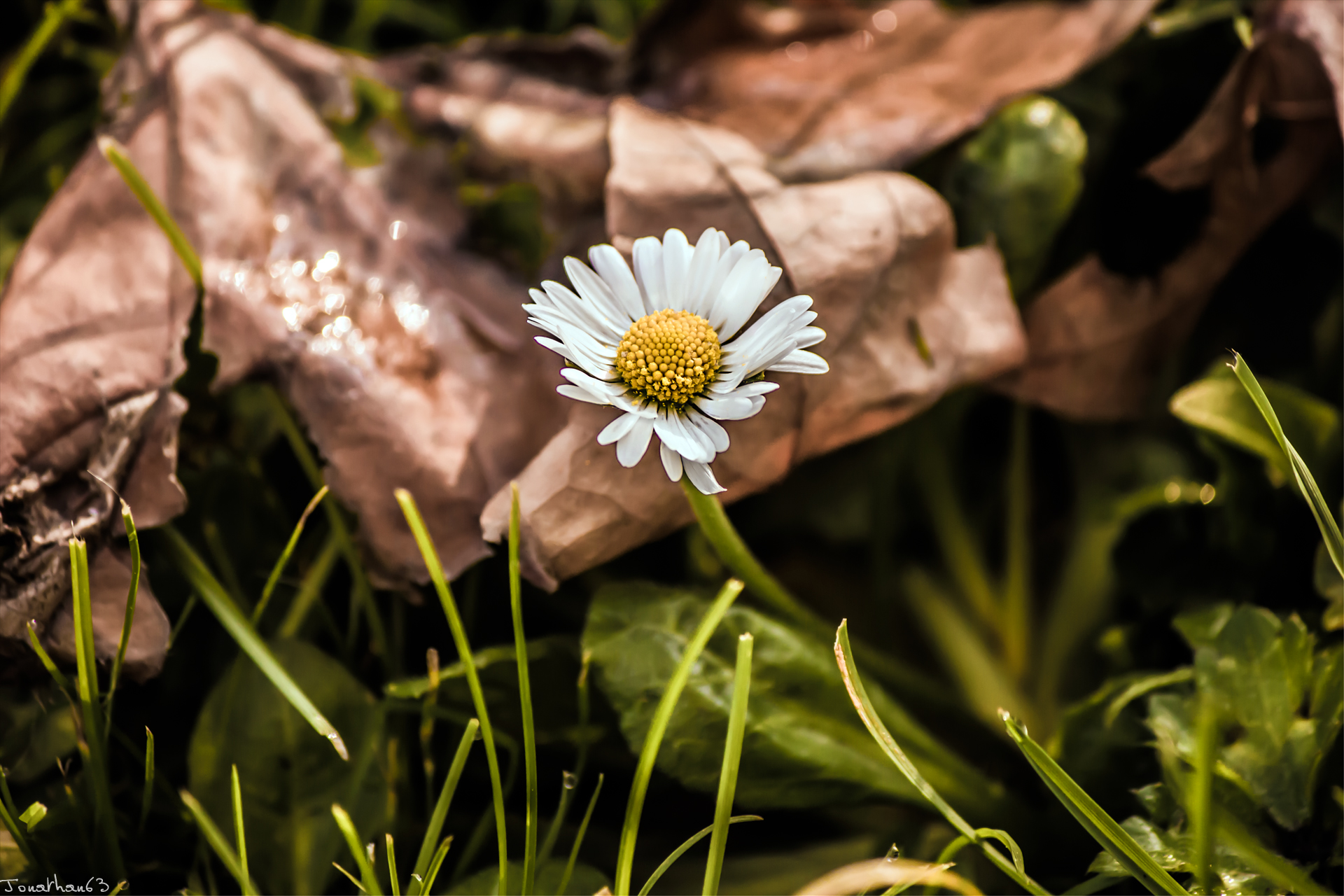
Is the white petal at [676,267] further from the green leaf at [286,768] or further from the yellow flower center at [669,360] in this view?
the green leaf at [286,768]

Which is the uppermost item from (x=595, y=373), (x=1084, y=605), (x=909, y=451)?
(x=595, y=373)

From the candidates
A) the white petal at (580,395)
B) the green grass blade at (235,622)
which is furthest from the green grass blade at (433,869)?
the white petal at (580,395)

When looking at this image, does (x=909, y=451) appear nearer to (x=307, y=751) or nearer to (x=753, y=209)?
(x=753, y=209)

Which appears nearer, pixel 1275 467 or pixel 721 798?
pixel 721 798

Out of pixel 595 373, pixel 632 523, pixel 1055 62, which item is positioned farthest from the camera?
pixel 1055 62

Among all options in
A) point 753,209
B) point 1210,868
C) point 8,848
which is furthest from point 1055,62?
point 8,848

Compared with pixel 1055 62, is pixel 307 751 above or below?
below
